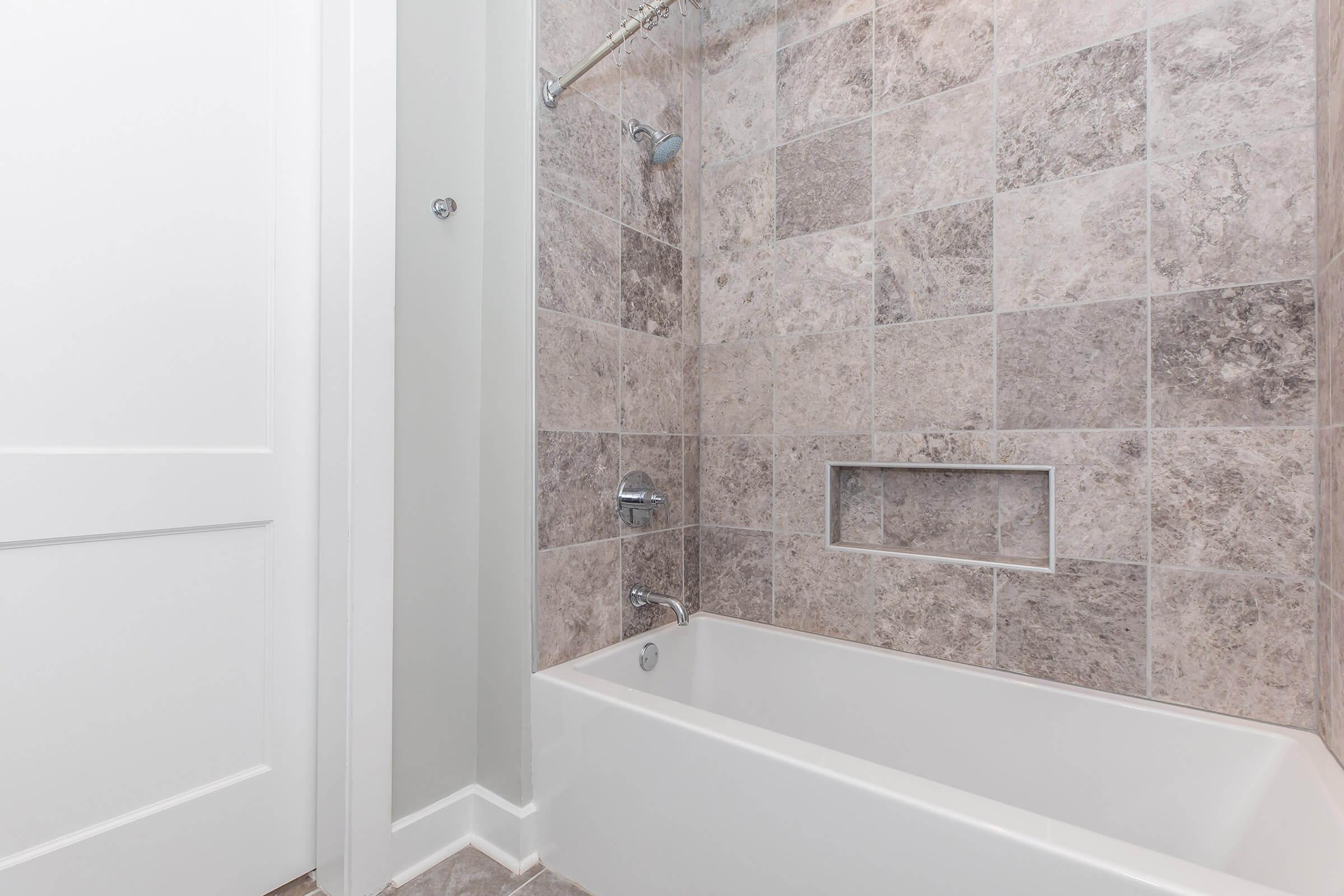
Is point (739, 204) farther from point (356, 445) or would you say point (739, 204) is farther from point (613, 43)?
point (356, 445)

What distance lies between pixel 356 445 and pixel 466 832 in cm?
93

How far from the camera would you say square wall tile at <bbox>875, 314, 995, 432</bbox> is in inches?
54.8

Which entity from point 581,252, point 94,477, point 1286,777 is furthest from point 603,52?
→ point 1286,777

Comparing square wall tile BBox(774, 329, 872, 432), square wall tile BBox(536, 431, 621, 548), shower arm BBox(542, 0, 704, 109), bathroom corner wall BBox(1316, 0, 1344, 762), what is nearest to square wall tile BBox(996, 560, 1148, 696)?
bathroom corner wall BBox(1316, 0, 1344, 762)

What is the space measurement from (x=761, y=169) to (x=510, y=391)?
3.17 ft

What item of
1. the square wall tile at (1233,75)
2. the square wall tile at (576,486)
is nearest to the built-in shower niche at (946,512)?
the square wall tile at (576,486)

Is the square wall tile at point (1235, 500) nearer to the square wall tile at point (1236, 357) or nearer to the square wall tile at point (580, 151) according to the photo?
the square wall tile at point (1236, 357)

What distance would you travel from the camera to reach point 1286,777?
1023mm

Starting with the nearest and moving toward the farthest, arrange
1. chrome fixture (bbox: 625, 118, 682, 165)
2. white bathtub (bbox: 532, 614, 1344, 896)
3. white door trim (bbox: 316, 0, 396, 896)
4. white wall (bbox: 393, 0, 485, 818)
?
1. white bathtub (bbox: 532, 614, 1344, 896)
2. white door trim (bbox: 316, 0, 396, 896)
3. white wall (bbox: 393, 0, 485, 818)
4. chrome fixture (bbox: 625, 118, 682, 165)

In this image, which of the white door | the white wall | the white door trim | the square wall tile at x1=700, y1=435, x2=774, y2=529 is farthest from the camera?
the square wall tile at x1=700, y1=435, x2=774, y2=529

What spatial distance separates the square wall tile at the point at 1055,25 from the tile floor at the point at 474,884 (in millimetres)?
1997

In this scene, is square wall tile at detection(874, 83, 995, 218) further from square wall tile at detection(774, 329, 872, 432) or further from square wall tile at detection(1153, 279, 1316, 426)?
square wall tile at detection(1153, 279, 1316, 426)

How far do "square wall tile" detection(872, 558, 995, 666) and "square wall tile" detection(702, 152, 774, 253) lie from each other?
0.96m

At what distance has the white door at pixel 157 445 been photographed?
96cm
